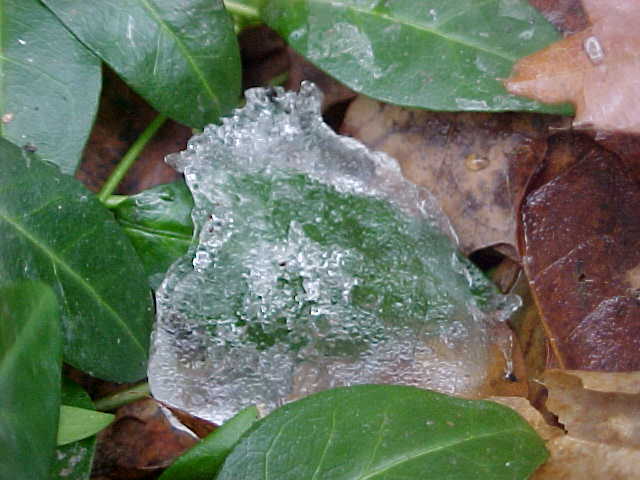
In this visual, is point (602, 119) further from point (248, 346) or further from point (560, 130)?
point (248, 346)

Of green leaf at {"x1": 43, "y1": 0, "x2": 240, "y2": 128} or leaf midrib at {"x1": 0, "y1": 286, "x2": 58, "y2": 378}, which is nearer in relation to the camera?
leaf midrib at {"x1": 0, "y1": 286, "x2": 58, "y2": 378}

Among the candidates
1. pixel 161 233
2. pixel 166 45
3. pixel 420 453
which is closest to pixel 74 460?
pixel 161 233

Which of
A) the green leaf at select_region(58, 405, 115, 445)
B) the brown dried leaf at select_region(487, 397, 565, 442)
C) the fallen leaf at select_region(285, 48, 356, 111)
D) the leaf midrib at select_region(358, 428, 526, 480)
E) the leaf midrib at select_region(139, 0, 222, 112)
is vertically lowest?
the green leaf at select_region(58, 405, 115, 445)

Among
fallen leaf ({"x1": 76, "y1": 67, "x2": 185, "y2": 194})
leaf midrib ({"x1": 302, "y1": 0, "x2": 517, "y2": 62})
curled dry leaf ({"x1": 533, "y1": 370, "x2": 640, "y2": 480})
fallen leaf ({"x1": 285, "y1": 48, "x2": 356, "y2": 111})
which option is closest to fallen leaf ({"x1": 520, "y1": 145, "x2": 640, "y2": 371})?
curled dry leaf ({"x1": 533, "y1": 370, "x2": 640, "y2": 480})

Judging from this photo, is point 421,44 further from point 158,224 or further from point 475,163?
point 158,224

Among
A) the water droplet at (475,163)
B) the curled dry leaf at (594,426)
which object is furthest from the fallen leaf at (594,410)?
the water droplet at (475,163)

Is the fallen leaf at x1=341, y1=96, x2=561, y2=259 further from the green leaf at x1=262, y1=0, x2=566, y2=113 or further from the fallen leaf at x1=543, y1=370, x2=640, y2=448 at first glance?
the fallen leaf at x1=543, y1=370, x2=640, y2=448

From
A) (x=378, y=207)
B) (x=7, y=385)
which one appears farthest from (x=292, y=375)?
(x=7, y=385)
